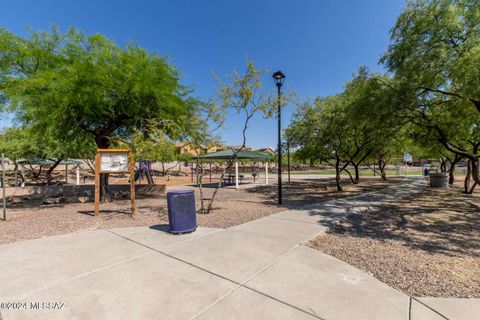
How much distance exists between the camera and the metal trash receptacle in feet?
17.5

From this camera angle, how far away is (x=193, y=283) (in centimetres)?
313

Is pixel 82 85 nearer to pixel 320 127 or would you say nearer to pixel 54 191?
pixel 54 191

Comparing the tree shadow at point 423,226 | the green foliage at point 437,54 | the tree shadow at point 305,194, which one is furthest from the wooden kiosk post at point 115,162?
the green foliage at point 437,54

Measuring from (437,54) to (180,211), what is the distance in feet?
28.7

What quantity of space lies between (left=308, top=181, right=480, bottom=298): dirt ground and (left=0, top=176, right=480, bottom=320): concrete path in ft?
1.11

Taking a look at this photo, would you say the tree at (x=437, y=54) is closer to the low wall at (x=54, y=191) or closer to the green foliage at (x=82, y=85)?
the green foliage at (x=82, y=85)

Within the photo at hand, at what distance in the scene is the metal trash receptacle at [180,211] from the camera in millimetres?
5344

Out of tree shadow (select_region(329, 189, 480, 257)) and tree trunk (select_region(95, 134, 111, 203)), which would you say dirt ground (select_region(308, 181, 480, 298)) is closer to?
tree shadow (select_region(329, 189, 480, 257))

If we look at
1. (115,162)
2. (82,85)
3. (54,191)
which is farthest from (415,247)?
(54,191)

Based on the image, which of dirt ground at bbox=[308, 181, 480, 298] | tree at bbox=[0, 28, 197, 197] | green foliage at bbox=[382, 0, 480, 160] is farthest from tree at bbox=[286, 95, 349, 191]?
tree at bbox=[0, 28, 197, 197]

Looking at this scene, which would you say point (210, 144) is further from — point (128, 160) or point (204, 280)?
point (204, 280)

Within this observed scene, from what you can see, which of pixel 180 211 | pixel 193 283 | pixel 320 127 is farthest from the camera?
pixel 320 127

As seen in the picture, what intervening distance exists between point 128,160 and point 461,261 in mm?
8358

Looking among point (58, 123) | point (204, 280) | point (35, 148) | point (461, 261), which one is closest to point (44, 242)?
point (204, 280)
